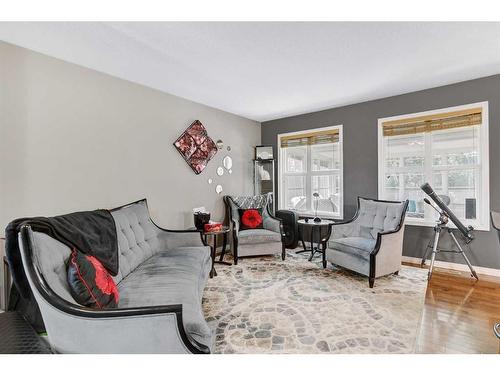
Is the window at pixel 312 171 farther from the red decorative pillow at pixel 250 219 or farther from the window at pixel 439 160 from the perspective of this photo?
the red decorative pillow at pixel 250 219

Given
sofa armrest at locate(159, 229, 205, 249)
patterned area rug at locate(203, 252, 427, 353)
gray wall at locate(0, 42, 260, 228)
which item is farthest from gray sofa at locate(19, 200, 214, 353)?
gray wall at locate(0, 42, 260, 228)

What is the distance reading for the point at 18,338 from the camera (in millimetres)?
1201

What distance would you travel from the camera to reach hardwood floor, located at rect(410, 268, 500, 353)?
176 cm

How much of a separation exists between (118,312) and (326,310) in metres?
1.80

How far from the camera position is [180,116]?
12.3 feet

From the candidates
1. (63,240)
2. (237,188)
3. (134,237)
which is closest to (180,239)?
(134,237)

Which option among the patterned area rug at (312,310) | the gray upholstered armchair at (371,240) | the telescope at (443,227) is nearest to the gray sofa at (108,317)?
the patterned area rug at (312,310)

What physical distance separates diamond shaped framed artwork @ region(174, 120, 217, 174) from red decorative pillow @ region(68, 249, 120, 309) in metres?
2.52

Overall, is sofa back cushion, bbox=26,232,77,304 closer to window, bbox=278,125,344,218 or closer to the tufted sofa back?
the tufted sofa back

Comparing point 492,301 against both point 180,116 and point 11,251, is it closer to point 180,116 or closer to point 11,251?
point 11,251

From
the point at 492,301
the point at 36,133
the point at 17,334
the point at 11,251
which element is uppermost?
the point at 36,133
